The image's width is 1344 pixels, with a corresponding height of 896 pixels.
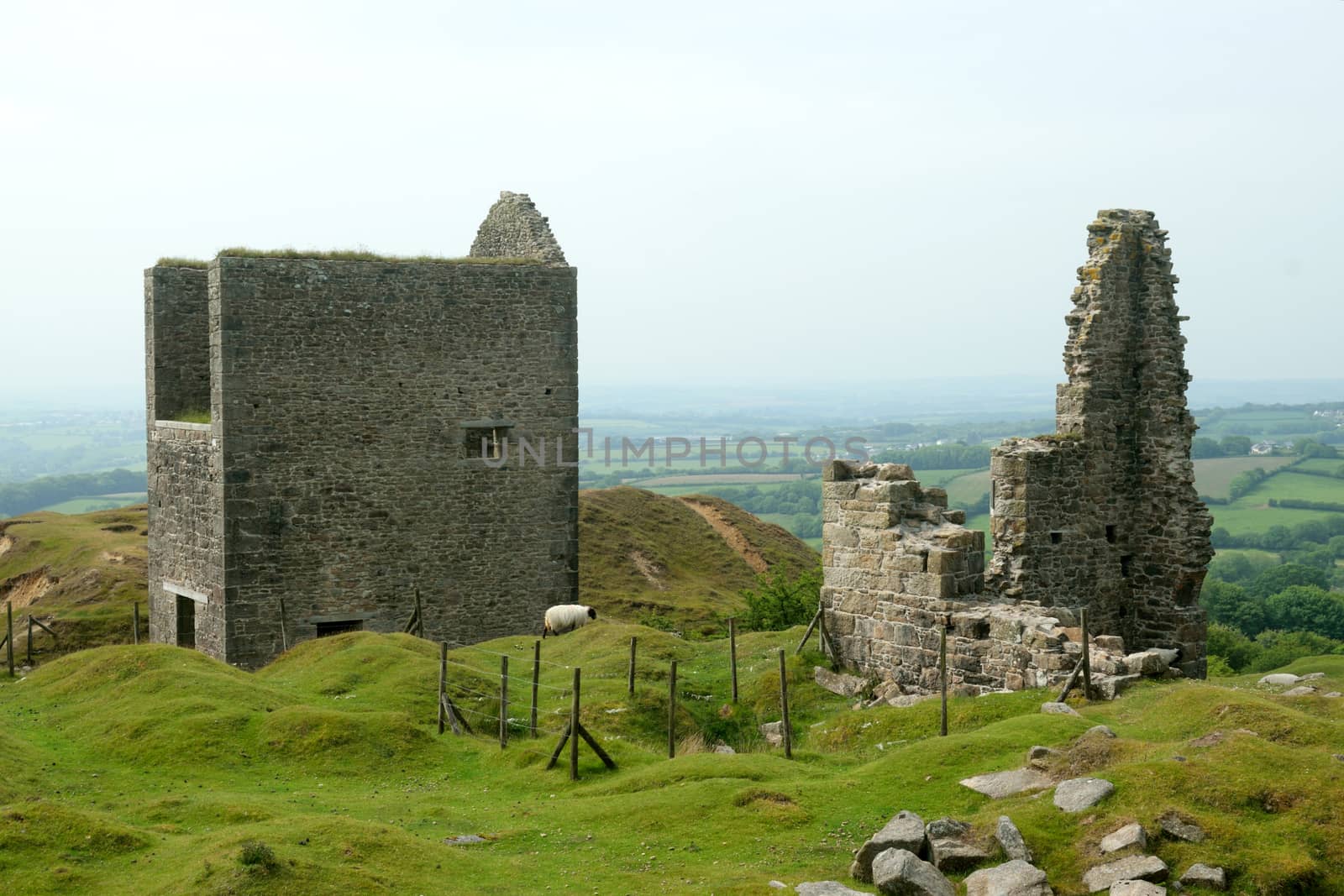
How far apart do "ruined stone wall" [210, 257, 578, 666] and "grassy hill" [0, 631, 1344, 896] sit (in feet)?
18.3

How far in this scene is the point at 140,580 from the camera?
3616cm

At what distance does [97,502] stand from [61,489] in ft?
53.1

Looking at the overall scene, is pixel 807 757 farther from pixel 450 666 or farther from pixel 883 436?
pixel 883 436

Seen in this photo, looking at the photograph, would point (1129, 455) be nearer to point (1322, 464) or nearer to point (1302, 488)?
point (1302, 488)

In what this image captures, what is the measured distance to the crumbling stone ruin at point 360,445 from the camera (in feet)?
88.1

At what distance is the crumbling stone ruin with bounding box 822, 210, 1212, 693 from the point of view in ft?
66.7

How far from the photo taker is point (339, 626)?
2775cm

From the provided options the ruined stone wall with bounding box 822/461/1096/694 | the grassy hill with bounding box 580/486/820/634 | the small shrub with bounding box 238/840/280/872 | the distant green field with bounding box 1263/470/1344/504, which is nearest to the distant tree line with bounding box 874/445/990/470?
the distant green field with bounding box 1263/470/1344/504

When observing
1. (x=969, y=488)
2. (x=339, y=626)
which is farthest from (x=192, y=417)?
(x=969, y=488)

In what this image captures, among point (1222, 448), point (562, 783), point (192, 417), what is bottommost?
point (1222, 448)

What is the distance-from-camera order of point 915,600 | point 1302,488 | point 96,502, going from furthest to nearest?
point 96,502 → point 1302,488 → point 915,600

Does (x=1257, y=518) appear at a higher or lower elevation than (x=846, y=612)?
lower

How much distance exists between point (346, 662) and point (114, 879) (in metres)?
10.1

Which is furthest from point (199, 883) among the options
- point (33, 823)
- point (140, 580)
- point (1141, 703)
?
point (140, 580)
